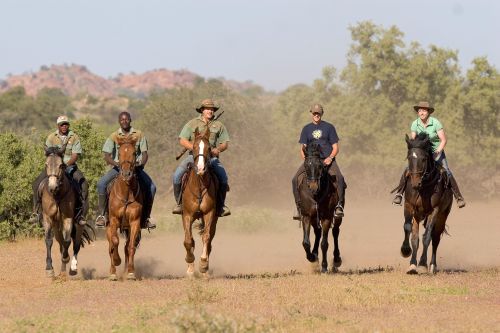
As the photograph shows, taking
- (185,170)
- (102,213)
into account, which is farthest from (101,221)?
(185,170)

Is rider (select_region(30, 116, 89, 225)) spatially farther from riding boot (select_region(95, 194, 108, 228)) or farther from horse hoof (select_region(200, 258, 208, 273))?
horse hoof (select_region(200, 258, 208, 273))

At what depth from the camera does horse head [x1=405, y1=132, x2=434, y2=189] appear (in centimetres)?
1847

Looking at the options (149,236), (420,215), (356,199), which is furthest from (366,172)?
(420,215)

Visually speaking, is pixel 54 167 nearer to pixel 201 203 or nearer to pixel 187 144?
pixel 187 144

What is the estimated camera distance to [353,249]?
3081cm

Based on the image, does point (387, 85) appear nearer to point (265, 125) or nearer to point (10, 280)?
point (265, 125)

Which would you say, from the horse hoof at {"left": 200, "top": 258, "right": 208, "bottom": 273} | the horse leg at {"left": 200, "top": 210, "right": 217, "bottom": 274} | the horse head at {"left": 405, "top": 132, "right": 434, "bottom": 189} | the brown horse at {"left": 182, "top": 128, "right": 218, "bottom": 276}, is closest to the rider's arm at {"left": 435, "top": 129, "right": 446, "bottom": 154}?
the horse head at {"left": 405, "top": 132, "right": 434, "bottom": 189}

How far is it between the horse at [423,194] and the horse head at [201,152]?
13.0ft

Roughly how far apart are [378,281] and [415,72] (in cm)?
4688

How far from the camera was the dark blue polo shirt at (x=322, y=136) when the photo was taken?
1961 centimetres

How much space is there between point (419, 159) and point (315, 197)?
2.29 m

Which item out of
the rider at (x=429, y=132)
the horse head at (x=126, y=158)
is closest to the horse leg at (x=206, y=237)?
the horse head at (x=126, y=158)

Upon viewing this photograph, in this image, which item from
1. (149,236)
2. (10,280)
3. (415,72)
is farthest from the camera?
(415,72)

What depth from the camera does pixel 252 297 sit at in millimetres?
15359
